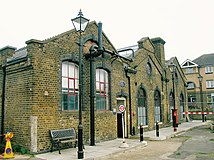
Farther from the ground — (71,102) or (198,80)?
(198,80)

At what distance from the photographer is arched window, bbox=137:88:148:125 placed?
19516mm

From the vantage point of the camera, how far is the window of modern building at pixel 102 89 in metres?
14.5

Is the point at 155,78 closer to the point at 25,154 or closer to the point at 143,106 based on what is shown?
the point at 143,106

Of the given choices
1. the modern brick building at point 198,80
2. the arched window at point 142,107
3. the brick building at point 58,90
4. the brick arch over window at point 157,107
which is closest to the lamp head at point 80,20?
the brick building at point 58,90

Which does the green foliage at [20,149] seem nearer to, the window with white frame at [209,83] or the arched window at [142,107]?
the arched window at [142,107]

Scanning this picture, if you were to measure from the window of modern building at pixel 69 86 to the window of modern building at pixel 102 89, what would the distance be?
6.30 feet

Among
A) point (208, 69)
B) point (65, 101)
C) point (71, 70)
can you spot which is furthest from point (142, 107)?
point (208, 69)

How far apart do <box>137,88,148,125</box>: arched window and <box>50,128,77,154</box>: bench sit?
8573 mm

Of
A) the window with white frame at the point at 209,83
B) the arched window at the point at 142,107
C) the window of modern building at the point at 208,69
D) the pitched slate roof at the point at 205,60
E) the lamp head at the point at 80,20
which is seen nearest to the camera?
the lamp head at the point at 80,20

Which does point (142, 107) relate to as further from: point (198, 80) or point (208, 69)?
point (208, 69)

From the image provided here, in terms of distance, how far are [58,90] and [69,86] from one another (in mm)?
1017

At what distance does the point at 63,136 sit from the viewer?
11.3 metres

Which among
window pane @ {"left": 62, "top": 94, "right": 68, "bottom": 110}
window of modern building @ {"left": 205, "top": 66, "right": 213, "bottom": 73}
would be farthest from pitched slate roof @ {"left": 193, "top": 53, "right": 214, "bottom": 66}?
window pane @ {"left": 62, "top": 94, "right": 68, "bottom": 110}

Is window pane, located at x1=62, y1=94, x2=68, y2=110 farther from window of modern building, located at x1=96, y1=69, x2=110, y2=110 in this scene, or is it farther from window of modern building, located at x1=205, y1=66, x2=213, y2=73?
window of modern building, located at x1=205, y1=66, x2=213, y2=73
